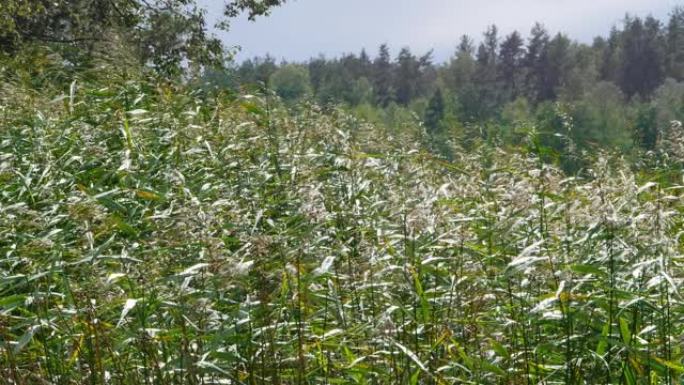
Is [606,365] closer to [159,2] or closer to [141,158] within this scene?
[141,158]

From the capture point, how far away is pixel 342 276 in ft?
15.0

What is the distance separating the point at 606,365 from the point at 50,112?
672 cm

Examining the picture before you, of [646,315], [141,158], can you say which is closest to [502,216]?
[646,315]

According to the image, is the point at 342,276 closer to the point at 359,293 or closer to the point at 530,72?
the point at 359,293

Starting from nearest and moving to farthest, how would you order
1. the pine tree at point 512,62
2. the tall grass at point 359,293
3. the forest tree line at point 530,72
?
1. the tall grass at point 359,293
2. the forest tree line at point 530,72
3. the pine tree at point 512,62

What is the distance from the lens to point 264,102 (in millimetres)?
9258

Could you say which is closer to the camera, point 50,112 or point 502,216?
point 502,216

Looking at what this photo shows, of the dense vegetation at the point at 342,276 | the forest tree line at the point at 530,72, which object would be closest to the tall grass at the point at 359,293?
the dense vegetation at the point at 342,276

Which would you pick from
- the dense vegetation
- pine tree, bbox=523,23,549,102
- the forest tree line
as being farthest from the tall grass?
pine tree, bbox=523,23,549,102

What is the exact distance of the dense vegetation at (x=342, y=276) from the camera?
398 cm

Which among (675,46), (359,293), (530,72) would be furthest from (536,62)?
(359,293)

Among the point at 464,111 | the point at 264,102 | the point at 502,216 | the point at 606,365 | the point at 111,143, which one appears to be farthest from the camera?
the point at 464,111

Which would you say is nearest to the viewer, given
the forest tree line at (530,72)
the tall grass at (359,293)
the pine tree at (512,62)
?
the tall grass at (359,293)

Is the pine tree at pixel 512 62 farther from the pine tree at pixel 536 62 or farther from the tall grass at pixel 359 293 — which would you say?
the tall grass at pixel 359 293
